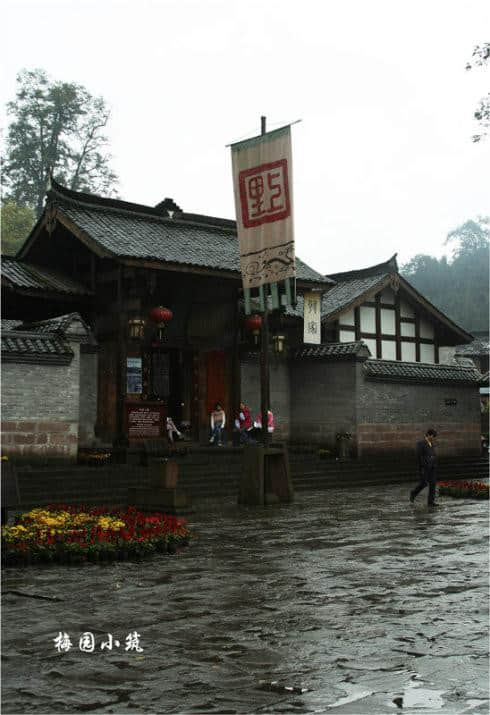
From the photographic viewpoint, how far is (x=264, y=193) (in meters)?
17.2

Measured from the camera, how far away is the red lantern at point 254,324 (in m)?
27.4

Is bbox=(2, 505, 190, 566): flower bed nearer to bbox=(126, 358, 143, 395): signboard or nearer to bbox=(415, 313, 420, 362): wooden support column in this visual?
bbox=(126, 358, 143, 395): signboard

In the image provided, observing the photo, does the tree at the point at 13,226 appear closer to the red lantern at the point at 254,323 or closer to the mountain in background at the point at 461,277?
the red lantern at the point at 254,323

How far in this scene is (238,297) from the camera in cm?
2789

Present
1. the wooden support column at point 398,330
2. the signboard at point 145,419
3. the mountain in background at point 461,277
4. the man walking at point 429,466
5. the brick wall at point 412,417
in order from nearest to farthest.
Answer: the man walking at point 429,466 < the signboard at point 145,419 < the brick wall at point 412,417 < the wooden support column at point 398,330 < the mountain in background at point 461,277

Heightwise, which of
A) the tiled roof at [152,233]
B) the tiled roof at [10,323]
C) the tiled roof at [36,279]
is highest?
the tiled roof at [152,233]

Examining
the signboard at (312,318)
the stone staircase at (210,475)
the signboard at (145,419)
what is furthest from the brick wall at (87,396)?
the signboard at (312,318)

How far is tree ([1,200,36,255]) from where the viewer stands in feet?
143

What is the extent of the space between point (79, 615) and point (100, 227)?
64.2 ft

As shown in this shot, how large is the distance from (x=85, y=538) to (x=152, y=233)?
58.2 feet

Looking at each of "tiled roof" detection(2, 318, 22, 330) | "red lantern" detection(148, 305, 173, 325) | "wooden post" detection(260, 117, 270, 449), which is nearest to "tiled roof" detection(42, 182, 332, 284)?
"red lantern" detection(148, 305, 173, 325)

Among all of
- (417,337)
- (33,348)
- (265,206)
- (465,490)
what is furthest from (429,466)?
(417,337)

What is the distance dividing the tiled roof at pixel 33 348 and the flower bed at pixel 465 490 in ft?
30.6

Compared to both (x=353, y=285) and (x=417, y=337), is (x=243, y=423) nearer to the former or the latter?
(x=353, y=285)
